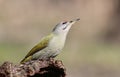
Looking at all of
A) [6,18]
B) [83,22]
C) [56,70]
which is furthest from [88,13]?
[56,70]

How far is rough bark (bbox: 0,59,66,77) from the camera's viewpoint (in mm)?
8547

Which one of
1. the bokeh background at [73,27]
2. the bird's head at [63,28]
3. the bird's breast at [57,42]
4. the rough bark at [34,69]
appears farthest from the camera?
the bokeh background at [73,27]

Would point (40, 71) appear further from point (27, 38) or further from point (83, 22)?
point (83, 22)

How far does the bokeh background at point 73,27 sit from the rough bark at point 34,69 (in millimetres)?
15119

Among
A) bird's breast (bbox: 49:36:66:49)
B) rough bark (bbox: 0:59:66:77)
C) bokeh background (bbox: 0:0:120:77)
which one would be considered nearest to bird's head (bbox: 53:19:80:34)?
bird's breast (bbox: 49:36:66:49)

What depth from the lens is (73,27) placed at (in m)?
30.2

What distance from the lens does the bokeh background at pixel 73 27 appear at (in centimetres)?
2514

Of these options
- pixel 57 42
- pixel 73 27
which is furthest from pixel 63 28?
pixel 73 27

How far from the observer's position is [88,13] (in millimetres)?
31344

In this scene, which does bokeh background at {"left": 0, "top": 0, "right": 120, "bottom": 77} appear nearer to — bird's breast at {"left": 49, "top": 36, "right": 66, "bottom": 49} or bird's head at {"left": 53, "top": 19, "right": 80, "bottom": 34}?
bird's head at {"left": 53, "top": 19, "right": 80, "bottom": 34}

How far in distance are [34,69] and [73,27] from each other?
21.5 meters

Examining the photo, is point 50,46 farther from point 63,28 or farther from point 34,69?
point 34,69

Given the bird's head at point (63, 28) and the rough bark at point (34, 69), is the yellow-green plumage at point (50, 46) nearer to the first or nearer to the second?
the bird's head at point (63, 28)

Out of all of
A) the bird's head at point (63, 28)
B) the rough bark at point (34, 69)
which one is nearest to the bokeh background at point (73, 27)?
the bird's head at point (63, 28)
